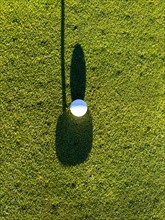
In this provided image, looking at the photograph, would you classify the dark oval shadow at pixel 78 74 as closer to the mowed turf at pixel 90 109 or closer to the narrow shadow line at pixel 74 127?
the narrow shadow line at pixel 74 127

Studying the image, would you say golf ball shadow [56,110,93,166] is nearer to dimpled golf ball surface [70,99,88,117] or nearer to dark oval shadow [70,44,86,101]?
dimpled golf ball surface [70,99,88,117]

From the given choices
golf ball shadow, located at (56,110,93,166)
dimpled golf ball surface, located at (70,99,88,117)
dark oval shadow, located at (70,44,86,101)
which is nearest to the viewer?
dimpled golf ball surface, located at (70,99,88,117)

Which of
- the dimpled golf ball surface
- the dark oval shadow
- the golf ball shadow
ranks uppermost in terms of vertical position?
the dark oval shadow

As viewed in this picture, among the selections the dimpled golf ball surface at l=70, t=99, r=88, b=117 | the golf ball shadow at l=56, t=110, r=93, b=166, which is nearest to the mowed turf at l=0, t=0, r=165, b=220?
the golf ball shadow at l=56, t=110, r=93, b=166

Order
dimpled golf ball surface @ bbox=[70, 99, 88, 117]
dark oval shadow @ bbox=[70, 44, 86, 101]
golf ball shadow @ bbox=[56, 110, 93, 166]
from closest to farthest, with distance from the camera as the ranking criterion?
dimpled golf ball surface @ bbox=[70, 99, 88, 117]
golf ball shadow @ bbox=[56, 110, 93, 166]
dark oval shadow @ bbox=[70, 44, 86, 101]

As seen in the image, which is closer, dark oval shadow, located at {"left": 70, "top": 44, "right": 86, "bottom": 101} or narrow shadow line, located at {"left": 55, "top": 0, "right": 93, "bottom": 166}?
narrow shadow line, located at {"left": 55, "top": 0, "right": 93, "bottom": 166}

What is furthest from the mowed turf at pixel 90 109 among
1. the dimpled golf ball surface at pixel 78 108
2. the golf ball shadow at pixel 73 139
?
the dimpled golf ball surface at pixel 78 108

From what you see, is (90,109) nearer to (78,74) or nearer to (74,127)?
(74,127)
